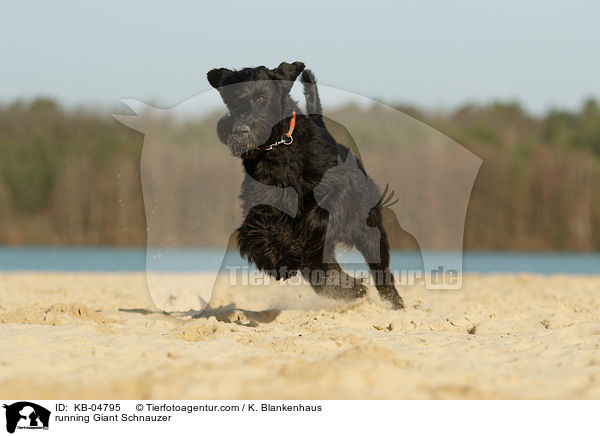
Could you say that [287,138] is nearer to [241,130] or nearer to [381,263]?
[241,130]

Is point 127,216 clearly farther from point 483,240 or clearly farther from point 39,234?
point 39,234

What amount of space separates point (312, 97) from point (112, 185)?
18833 millimetres

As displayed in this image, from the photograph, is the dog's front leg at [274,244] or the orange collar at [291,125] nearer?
the orange collar at [291,125]

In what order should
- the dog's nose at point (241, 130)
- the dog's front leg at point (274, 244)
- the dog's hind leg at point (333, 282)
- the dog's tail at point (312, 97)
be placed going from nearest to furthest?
the dog's nose at point (241, 130) < the dog's front leg at point (274, 244) < the dog's tail at point (312, 97) < the dog's hind leg at point (333, 282)

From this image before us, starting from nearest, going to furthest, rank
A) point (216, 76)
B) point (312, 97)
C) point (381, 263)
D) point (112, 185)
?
point (216, 76), point (312, 97), point (381, 263), point (112, 185)

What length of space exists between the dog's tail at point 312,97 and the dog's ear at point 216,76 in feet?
2.51

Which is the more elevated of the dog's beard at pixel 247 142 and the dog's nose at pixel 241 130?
the dog's nose at pixel 241 130

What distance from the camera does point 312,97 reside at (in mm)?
6148

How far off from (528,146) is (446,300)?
86.4 feet
